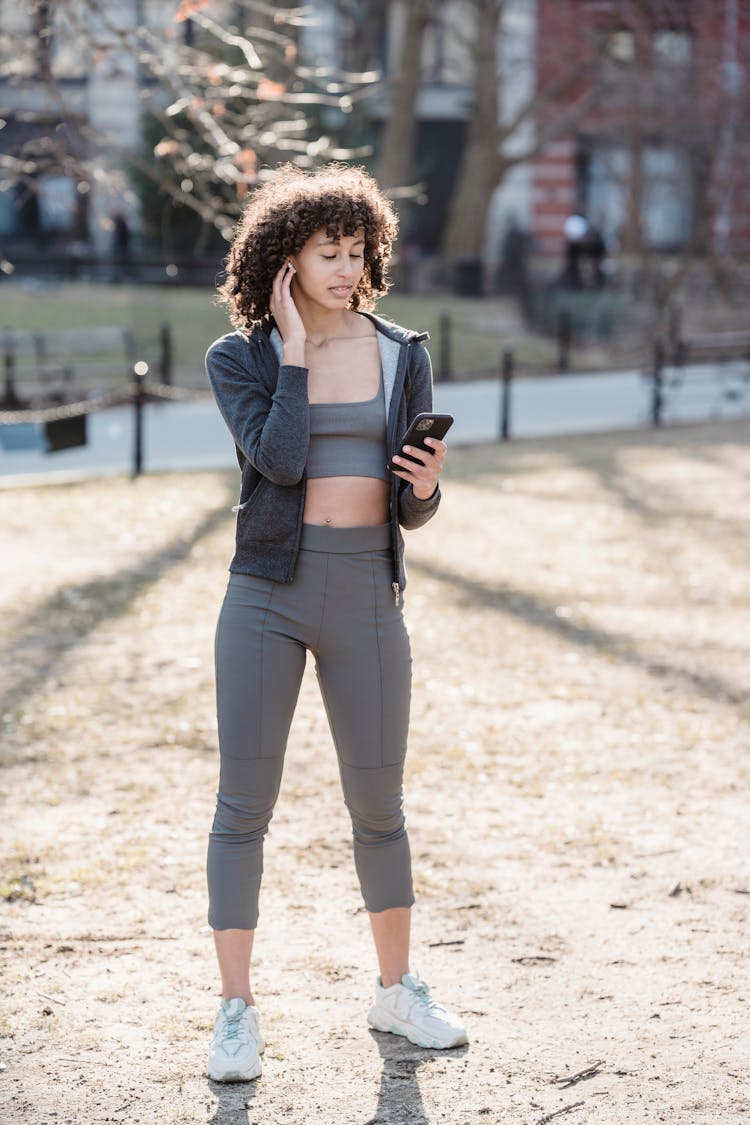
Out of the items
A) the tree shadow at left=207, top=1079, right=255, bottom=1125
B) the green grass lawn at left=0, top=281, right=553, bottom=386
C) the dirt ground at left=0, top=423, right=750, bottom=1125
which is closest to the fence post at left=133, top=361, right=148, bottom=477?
the dirt ground at left=0, top=423, right=750, bottom=1125

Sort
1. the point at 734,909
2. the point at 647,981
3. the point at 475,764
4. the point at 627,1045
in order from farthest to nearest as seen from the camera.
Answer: the point at 475,764, the point at 734,909, the point at 647,981, the point at 627,1045

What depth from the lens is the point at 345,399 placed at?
346 centimetres

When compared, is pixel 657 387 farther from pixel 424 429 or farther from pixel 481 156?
pixel 424 429

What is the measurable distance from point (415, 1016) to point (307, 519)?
124cm

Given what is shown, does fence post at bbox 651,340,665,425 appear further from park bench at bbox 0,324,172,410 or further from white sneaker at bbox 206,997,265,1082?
white sneaker at bbox 206,997,265,1082

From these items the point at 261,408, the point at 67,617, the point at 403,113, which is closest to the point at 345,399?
the point at 261,408

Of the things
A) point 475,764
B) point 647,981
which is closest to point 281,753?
point 647,981

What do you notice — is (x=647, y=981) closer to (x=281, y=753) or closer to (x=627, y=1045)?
(x=627, y=1045)

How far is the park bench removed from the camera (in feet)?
59.4

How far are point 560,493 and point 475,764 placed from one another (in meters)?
6.72

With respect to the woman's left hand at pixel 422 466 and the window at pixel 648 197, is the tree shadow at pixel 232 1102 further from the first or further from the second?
the window at pixel 648 197

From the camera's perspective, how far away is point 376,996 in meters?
3.75

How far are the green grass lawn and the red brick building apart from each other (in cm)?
339

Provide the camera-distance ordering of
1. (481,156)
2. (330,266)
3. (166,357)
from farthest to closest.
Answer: (481,156) < (166,357) < (330,266)
